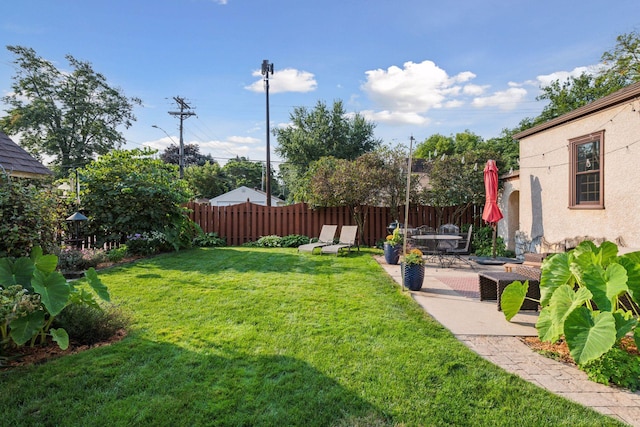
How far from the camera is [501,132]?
2967 cm

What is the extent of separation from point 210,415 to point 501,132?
110 feet

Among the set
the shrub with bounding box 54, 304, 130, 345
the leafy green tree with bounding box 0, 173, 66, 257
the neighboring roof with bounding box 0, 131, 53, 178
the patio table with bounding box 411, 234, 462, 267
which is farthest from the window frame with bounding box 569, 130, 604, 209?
the neighboring roof with bounding box 0, 131, 53, 178

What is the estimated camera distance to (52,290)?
2613 millimetres

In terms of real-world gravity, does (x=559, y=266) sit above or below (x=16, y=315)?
above

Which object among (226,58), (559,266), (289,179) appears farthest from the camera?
(289,179)

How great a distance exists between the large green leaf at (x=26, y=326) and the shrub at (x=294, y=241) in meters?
8.70

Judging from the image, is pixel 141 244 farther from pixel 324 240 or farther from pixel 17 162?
pixel 324 240

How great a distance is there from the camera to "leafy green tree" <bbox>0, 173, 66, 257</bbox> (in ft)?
11.2

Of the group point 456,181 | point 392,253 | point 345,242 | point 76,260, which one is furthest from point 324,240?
point 76,260

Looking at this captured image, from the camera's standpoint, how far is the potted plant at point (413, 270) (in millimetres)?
5176

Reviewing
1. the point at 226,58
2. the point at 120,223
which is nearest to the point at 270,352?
the point at 120,223

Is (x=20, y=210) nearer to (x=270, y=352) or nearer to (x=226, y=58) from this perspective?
(x=270, y=352)

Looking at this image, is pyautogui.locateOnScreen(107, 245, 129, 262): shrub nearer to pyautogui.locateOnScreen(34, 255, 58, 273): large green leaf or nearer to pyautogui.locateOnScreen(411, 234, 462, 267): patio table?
pyautogui.locateOnScreen(34, 255, 58, 273): large green leaf

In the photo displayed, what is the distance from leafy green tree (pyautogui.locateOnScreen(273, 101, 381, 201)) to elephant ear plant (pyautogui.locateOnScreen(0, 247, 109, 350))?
18.7 metres
